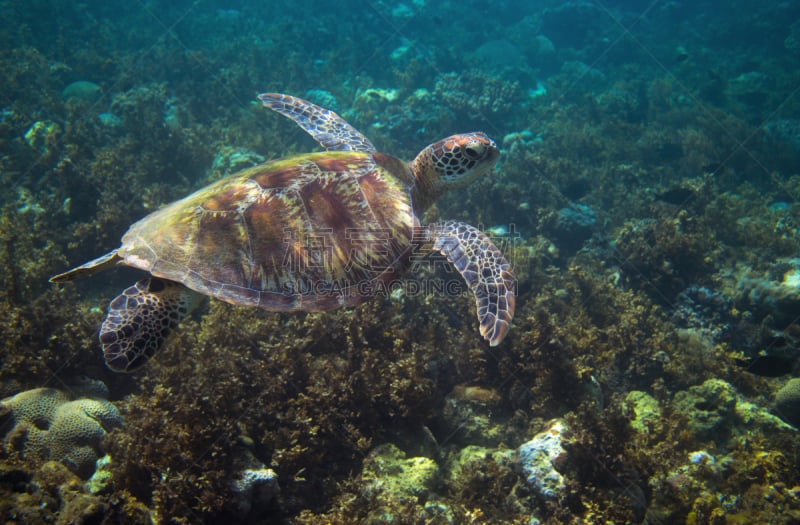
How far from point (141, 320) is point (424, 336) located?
2.65 metres

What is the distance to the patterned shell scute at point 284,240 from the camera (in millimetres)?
3014

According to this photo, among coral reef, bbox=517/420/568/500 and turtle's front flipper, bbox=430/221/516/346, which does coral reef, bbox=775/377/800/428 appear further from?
turtle's front flipper, bbox=430/221/516/346

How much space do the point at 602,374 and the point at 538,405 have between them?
4.04ft

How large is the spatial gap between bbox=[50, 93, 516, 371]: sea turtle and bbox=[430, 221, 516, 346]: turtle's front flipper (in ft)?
0.03

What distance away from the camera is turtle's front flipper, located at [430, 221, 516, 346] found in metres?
3.19

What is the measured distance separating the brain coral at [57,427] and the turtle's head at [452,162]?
386 cm

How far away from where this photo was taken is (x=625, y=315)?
4.95 metres

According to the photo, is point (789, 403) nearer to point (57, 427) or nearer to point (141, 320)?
point (141, 320)

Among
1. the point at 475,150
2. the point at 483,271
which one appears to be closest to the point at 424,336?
the point at 483,271

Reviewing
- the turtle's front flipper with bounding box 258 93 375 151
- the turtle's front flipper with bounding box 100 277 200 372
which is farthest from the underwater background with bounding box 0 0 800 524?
the turtle's front flipper with bounding box 258 93 375 151

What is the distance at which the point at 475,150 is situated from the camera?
396 cm

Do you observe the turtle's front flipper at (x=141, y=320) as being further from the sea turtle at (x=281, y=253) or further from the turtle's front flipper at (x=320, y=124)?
the turtle's front flipper at (x=320, y=124)

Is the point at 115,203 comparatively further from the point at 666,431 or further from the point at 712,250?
the point at 712,250

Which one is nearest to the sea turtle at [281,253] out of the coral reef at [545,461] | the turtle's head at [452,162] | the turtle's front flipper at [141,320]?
the turtle's front flipper at [141,320]
